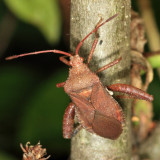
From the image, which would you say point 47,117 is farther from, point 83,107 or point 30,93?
point 83,107

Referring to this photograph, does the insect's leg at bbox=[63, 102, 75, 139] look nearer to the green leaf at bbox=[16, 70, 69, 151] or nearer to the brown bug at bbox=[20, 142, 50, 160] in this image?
the brown bug at bbox=[20, 142, 50, 160]

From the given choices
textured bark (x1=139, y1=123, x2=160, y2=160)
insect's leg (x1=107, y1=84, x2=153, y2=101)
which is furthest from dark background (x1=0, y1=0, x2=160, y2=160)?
insect's leg (x1=107, y1=84, x2=153, y2=101)

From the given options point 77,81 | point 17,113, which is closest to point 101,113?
point 77,81

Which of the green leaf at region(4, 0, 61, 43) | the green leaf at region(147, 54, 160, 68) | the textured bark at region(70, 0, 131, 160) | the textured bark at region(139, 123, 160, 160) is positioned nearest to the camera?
the textured bark at region(70, 0, 131, 160)

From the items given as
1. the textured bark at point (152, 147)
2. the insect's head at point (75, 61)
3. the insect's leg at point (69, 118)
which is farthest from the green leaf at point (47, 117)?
the insect's head at point (75, 61)

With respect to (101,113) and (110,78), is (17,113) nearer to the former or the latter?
(101,113)

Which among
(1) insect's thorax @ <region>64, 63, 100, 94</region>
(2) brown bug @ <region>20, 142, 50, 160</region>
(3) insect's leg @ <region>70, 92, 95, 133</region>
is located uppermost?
(1) insect's thorax @ <region>64, 63, 100, 94</region>

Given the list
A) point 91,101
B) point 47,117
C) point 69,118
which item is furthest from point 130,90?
point 47,117
